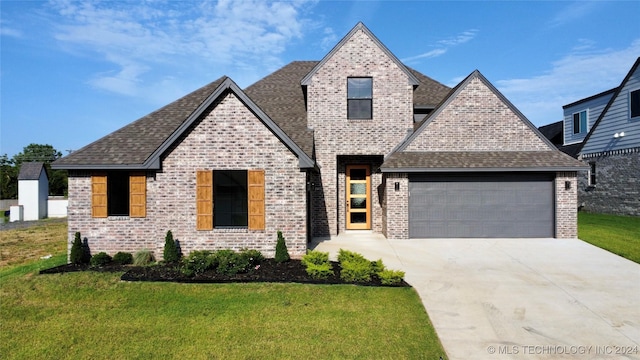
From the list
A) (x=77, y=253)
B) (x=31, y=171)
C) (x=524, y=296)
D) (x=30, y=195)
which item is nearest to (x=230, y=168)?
(x=77, y=253)

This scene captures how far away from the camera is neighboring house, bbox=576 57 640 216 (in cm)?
1847

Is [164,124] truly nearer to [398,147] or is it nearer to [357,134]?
[357,134]

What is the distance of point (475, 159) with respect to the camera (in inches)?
520

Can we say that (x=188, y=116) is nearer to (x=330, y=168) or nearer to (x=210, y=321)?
(x=330, y=168)

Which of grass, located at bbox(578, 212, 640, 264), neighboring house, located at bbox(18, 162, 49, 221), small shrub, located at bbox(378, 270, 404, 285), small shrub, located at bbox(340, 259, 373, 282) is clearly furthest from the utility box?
grass, located at bbox(578, 212, 640, 264)

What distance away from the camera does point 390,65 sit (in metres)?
14.2

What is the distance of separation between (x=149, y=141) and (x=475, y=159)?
11656 mm

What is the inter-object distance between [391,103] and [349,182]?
3772 mm

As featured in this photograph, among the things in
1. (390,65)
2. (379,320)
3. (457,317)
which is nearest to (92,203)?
(379,320)

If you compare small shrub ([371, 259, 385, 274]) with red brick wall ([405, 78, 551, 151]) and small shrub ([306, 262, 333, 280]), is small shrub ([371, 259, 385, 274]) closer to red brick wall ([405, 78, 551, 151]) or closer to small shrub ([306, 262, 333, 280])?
small shrub ([306, 262, 333, 280])

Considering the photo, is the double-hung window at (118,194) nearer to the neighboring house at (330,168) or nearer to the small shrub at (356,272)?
the neighboring house at (330,168)

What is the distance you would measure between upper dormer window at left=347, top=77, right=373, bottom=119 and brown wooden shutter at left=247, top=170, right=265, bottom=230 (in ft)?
19.1

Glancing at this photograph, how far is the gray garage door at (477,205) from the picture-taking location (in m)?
13.3

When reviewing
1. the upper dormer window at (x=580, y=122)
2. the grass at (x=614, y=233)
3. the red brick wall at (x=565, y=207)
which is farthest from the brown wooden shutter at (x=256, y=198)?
the upper dormer window at (x=580, y=122)
